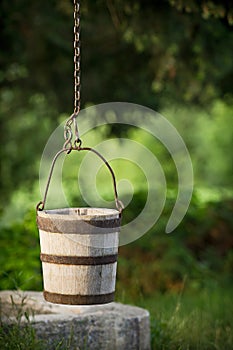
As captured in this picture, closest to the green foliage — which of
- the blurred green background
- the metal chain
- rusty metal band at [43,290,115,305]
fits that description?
the blurred green background

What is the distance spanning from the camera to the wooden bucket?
4113mm

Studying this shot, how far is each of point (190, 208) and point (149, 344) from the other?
183 inches

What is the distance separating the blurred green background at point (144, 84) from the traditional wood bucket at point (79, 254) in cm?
224

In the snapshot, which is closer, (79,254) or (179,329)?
(79,254)

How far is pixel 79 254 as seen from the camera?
4145 mm

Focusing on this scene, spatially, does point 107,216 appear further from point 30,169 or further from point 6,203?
point 30,169

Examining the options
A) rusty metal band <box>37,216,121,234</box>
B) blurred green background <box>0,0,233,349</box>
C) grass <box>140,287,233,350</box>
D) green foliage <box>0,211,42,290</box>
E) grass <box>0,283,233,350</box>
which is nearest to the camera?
rusty metal band <box>37,216,121,234</box>

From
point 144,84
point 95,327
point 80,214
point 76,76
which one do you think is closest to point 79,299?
point 80,214

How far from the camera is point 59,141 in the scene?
13695 millimetres

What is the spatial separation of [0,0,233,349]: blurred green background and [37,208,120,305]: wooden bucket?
2.24 meters

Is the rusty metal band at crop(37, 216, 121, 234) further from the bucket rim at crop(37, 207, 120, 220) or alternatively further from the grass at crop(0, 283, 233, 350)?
the grass at crop(0, 283, 233, 350)

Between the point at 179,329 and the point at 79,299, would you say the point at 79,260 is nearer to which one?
the point at 79,299

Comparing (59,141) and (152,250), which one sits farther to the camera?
(59,141)

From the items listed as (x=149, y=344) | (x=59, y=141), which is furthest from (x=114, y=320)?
(x=59, y=141)
